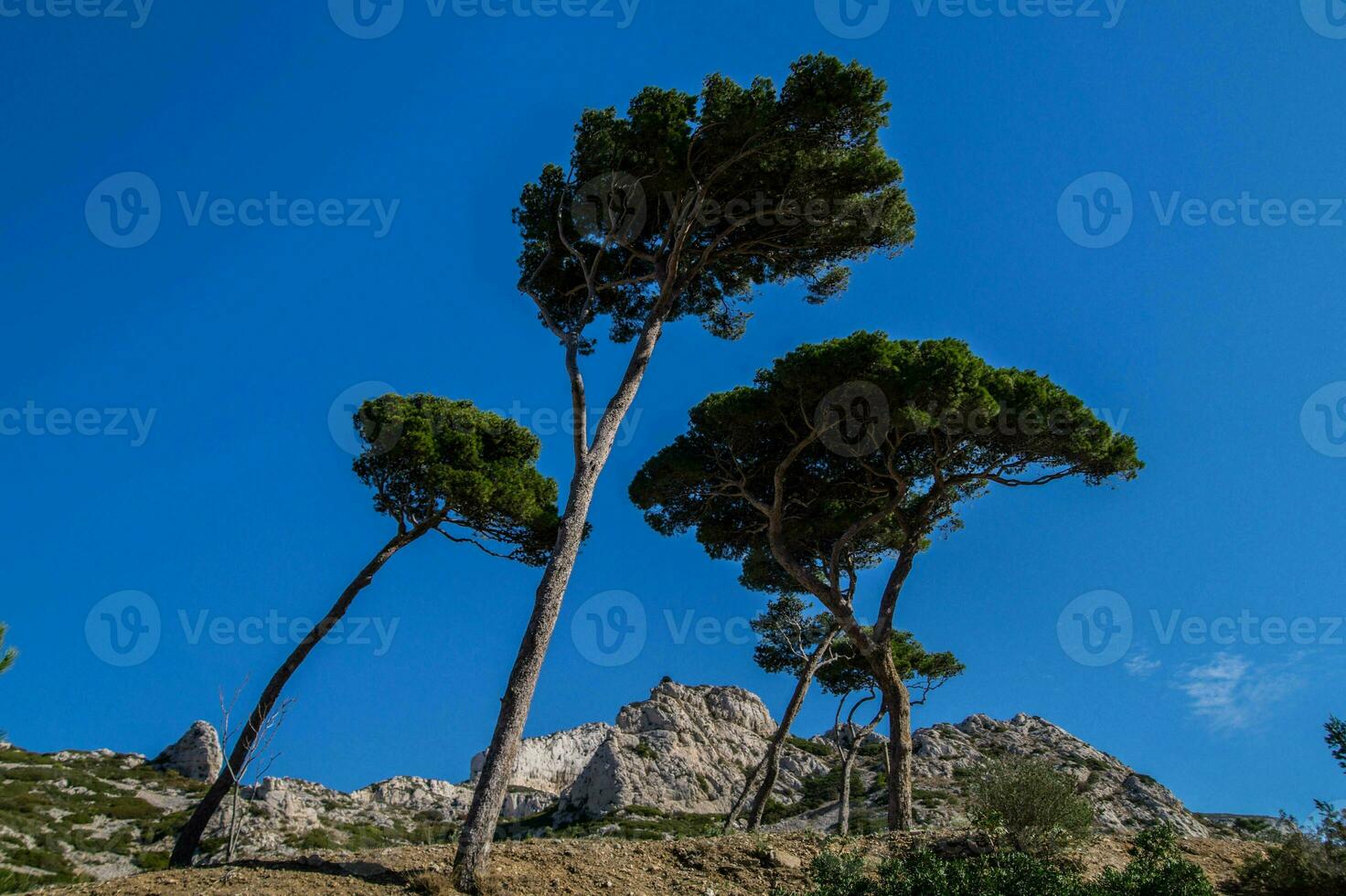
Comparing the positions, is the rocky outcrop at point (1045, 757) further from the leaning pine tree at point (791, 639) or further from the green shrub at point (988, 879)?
the green shrub at point (988, 879)

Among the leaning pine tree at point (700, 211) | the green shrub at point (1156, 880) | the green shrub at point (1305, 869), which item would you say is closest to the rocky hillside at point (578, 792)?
the green shrub at point (1156, 880)

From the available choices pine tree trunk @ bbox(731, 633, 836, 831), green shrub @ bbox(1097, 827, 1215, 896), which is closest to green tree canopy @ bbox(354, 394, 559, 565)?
pine tree trunk @ bbox(731, 633, 836, 831)

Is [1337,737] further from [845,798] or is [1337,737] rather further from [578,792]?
[578,792]

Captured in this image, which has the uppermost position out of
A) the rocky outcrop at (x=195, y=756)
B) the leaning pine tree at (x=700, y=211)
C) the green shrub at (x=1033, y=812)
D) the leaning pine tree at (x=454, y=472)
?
the leaning pine tree at (x=700, y=211)

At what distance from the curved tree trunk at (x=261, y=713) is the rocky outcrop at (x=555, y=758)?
3094cm

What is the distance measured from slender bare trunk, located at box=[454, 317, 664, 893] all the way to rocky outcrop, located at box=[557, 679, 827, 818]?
2715 cm

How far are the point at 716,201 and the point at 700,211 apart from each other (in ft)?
1.72

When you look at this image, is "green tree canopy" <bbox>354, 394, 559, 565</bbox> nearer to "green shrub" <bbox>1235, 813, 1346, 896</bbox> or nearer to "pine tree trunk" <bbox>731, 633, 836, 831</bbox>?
"pine tree trunk" <bbox>731, 633, 836, 831</bbox>

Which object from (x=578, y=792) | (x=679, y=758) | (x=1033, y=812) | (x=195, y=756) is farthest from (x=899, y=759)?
(x=195, y=756)

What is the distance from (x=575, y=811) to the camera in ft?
112

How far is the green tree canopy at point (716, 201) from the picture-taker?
11523mm

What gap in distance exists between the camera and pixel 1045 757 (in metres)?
22.3

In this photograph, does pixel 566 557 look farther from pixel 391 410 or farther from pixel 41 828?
pixel 41 828

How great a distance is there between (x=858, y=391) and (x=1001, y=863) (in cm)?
774
